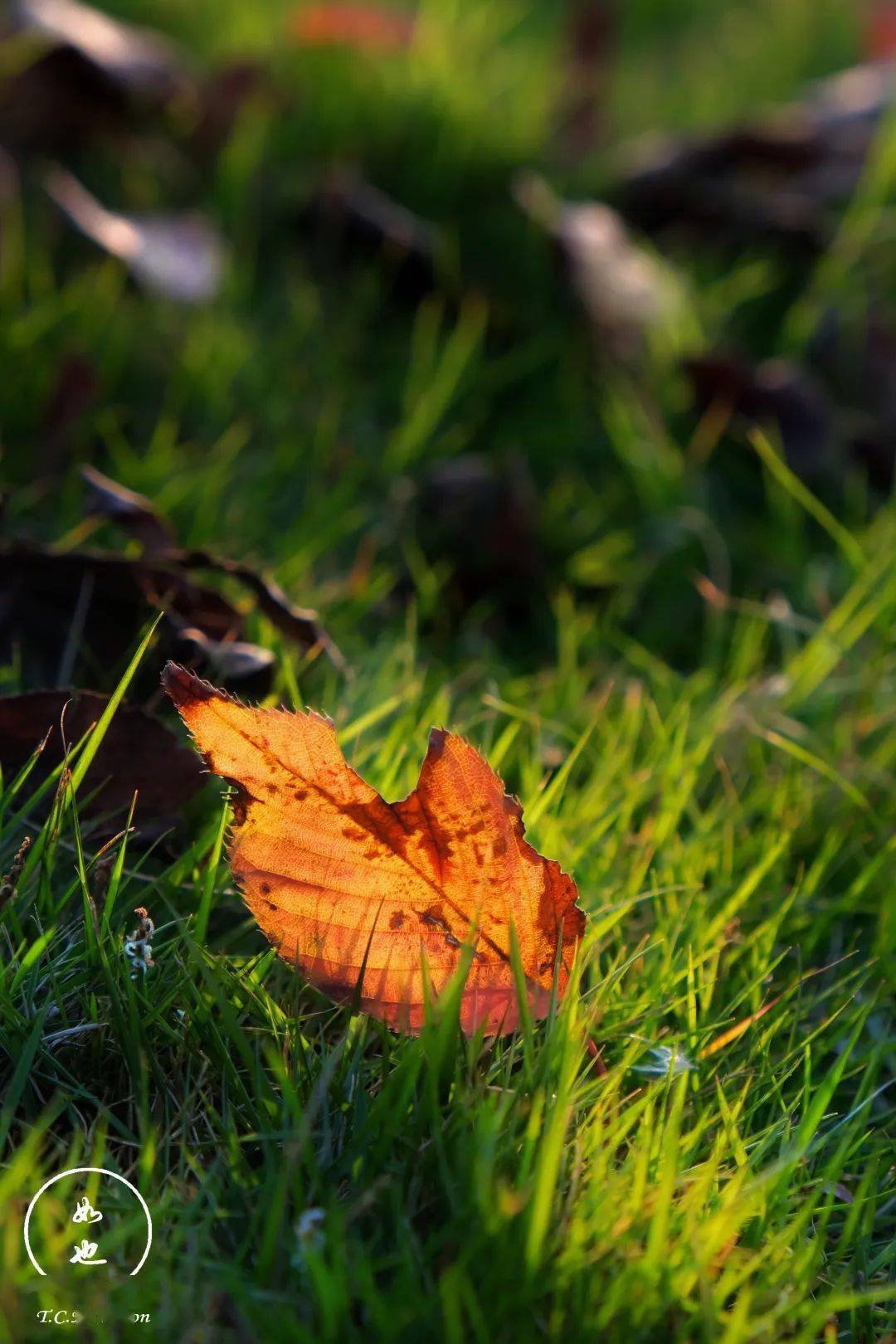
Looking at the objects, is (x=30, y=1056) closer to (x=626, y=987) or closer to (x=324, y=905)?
(x=324, y=905)

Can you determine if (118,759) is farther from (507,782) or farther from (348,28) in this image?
(348,28)

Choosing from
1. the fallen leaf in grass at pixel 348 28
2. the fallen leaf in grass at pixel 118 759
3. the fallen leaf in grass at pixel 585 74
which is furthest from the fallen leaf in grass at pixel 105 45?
the fallen leaf in grass at pixel 118 759

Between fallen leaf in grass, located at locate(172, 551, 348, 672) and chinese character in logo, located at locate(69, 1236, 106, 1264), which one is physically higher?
fallen leaf in grass, located at locate(172, 551, 348, 672)

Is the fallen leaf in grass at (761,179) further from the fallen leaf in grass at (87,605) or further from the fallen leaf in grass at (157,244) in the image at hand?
the fallen leaf in grass at (87,605)

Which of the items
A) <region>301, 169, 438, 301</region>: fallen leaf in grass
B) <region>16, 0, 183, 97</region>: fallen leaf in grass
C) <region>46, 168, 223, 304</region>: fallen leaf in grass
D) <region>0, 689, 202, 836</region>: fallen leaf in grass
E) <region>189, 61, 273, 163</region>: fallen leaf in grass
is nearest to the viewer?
<region>0, 689, 202, 836</region>: fallen leaf in grass

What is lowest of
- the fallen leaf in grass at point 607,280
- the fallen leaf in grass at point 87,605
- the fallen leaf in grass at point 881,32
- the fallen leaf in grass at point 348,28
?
the fallen leaf in grass at point 87,605

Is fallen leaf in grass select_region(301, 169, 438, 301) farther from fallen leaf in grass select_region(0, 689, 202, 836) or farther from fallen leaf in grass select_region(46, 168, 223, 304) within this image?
fallen leaf in grass select_region(0, 689, 202, 836)

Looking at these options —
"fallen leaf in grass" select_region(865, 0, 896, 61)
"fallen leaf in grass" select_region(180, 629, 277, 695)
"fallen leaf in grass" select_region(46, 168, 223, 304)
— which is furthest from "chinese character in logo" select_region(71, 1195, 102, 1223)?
"fallen leaf in grass" select_region(865, 0, 896, 61)
